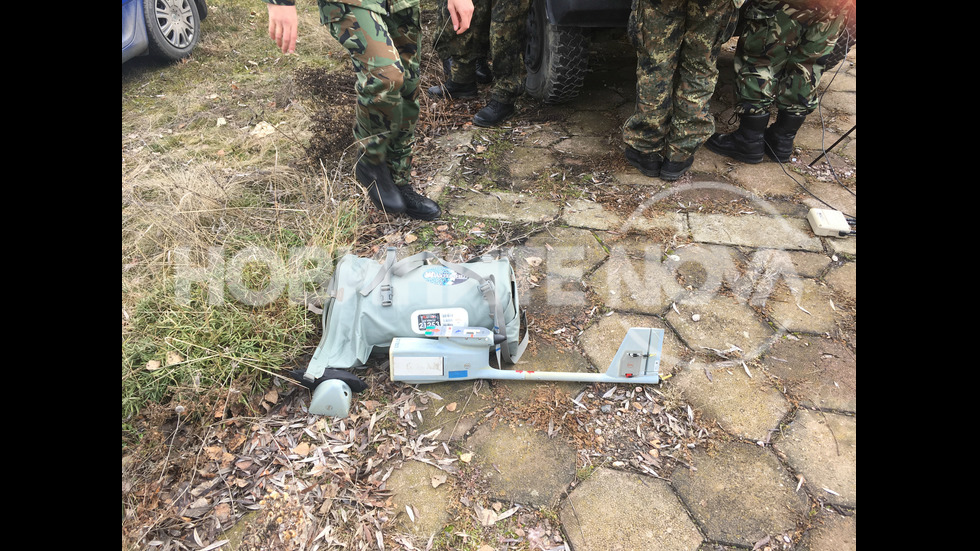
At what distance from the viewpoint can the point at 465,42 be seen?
3.63 metres

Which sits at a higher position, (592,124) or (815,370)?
(592,124)

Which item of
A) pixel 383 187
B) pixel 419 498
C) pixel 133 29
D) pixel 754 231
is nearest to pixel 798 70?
pixel 754 231

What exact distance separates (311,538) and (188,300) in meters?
1.14

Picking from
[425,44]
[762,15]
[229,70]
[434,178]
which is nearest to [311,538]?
[434,178]

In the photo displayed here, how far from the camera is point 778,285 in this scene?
2.46 m

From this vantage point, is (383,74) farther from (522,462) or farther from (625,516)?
(625,516)

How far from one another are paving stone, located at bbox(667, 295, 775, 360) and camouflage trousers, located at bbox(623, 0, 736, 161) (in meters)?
1.08

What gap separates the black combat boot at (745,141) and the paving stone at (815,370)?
1479mm

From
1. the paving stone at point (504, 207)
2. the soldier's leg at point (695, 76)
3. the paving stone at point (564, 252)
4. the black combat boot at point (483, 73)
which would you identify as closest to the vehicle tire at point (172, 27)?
the black combat boot at point (483, 73)

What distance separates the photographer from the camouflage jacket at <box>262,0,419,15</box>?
2.01m

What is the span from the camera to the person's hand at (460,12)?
2.33 m

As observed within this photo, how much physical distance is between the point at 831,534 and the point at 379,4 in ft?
8.24

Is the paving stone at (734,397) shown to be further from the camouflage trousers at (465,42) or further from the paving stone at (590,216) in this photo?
the camouflage trousers at (465,42)

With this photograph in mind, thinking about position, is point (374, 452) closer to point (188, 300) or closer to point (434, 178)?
point (188, 300)
